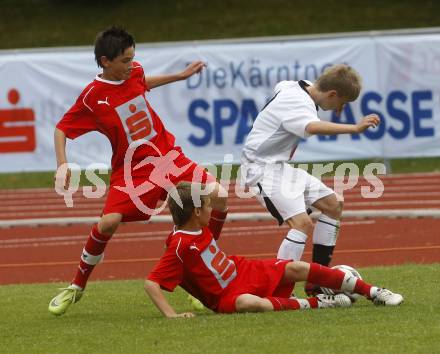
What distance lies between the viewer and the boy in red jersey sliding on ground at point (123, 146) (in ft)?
27.8

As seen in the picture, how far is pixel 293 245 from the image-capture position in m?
8.21

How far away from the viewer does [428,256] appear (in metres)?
11.2

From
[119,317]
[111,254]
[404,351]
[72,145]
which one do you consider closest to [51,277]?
[111,254]

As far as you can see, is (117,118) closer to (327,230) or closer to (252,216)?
(327,230)

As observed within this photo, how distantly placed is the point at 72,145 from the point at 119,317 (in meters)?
10.3

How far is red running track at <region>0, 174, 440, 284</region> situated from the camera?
37.4 ft

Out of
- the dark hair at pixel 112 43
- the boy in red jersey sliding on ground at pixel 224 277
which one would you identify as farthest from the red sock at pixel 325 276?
the dark hair at pixel 112 43

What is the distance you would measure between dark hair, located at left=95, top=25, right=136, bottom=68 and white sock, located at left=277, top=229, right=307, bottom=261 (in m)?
1.78

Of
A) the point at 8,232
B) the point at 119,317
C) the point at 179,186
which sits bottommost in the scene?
the point at 8,232

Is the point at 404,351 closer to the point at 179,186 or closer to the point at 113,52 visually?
the point at 179,186

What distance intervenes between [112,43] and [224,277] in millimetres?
1908

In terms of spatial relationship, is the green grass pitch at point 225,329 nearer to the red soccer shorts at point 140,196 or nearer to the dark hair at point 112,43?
the red soccer shorts at point 140,196

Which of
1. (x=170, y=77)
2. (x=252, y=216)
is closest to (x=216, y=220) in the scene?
(x=170, y=77)

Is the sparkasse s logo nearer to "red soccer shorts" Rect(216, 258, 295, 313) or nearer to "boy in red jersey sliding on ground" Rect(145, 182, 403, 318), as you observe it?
"boy in red jersey sliding on ground" Rect(145, 182, 403, 318)
